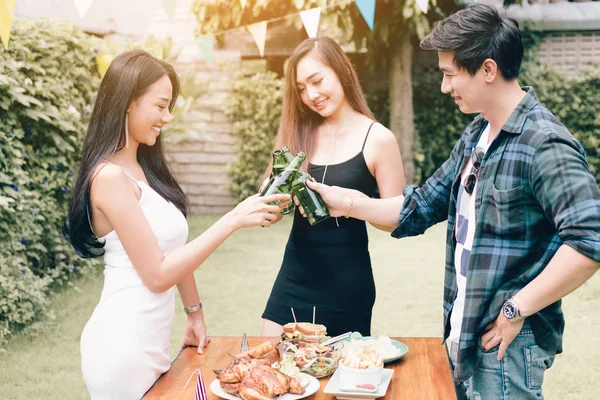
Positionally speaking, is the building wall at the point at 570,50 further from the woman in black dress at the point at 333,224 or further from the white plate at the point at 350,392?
the white plate at the point at 350,392

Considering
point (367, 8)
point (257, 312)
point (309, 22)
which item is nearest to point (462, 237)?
point (367, 8)

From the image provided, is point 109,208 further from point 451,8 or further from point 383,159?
point 451,8

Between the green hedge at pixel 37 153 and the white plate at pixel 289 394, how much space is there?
3.01m

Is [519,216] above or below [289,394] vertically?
above

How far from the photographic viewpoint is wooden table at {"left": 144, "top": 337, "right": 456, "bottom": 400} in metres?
1.81

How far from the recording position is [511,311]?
1.74 meters

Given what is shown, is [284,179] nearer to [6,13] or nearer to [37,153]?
[6,13]

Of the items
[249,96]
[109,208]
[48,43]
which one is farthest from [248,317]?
[249,96]

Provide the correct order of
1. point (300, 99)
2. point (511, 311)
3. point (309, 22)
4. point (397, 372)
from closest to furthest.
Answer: point (511, 311) → point (397, 372) → point (300, 99) → point (309, 22)

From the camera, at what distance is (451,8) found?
9.67 meters

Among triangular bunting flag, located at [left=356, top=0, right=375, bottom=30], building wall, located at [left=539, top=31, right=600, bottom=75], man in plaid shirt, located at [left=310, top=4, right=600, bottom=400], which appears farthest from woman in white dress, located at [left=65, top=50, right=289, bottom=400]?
building wall, located at [left=539, top=31, right=600, bottom=75]

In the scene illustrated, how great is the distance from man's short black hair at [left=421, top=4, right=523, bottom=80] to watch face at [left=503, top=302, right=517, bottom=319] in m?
0.61

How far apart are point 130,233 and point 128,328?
28cm

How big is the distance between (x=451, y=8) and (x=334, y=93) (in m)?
7.65
